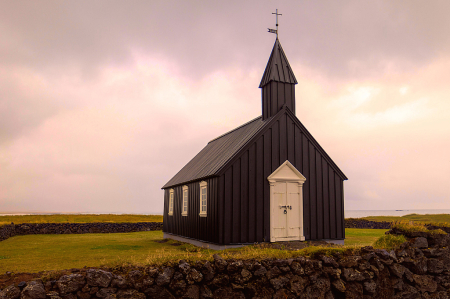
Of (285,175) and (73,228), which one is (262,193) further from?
(73,228)

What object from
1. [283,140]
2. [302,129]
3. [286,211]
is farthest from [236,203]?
[302,129]

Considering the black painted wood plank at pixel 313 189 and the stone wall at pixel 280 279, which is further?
the black painted wood plank at pixel 313 189

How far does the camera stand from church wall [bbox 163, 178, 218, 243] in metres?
15.2

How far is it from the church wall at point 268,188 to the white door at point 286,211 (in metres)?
0.47

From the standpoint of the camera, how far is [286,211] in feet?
52.8

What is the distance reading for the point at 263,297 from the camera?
29.8 feet

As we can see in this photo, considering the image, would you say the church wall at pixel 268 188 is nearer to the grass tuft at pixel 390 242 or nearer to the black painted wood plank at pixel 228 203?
the black painted wood plank at pixel 228 203

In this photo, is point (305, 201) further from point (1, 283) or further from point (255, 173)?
point (1, 283)

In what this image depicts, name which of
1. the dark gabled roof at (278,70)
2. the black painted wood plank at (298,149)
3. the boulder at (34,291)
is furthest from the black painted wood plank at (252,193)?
the boulder at (34,291)

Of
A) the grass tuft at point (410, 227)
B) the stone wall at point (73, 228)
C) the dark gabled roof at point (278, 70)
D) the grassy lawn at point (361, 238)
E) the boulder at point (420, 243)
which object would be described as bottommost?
the stone wall at point (73, 228)

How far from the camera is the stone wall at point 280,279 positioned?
7750 mm

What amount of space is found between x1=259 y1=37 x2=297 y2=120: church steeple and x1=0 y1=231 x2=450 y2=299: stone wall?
954 centimetres

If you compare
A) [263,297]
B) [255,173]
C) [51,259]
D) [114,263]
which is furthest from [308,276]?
[51,259]

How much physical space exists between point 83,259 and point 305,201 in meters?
10.5
